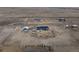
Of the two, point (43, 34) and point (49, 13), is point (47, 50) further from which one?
point (49, 13)

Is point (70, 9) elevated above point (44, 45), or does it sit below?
above

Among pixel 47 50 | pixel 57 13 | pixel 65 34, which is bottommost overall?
pixel 47 50

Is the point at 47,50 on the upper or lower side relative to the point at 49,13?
lower

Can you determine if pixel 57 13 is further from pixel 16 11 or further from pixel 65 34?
pixel 16 11

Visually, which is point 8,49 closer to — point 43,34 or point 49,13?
point 43,34

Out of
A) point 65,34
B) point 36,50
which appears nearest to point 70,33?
point 65,34

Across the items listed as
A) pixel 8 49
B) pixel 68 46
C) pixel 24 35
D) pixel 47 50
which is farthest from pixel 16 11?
pixel 68 46
